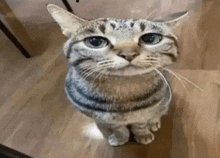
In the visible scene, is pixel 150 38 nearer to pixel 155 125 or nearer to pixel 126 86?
pixel 126 86

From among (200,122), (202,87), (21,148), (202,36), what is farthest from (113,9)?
(21,148)

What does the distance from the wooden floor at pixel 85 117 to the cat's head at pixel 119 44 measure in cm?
41

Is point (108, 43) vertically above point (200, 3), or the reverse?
point (108, 43)

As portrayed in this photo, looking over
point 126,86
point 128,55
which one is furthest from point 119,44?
point 126,86

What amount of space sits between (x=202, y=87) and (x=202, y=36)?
13.2 inches

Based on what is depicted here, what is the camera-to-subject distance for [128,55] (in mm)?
466

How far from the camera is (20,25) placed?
1304 millimetres

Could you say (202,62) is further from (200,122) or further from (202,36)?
(200,122)

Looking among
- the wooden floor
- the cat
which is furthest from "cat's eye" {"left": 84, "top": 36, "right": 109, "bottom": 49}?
the wooden floor

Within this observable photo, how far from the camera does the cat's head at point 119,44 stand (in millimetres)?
480

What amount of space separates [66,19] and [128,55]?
0.20m

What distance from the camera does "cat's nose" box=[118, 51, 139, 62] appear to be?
18.3 inches

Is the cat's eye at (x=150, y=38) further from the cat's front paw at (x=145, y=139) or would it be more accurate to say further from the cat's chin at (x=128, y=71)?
the cat's front paw at (x=145, y=139)

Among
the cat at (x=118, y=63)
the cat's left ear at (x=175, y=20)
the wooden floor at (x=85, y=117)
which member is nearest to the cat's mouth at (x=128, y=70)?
the cat at (x=118, y=63)
